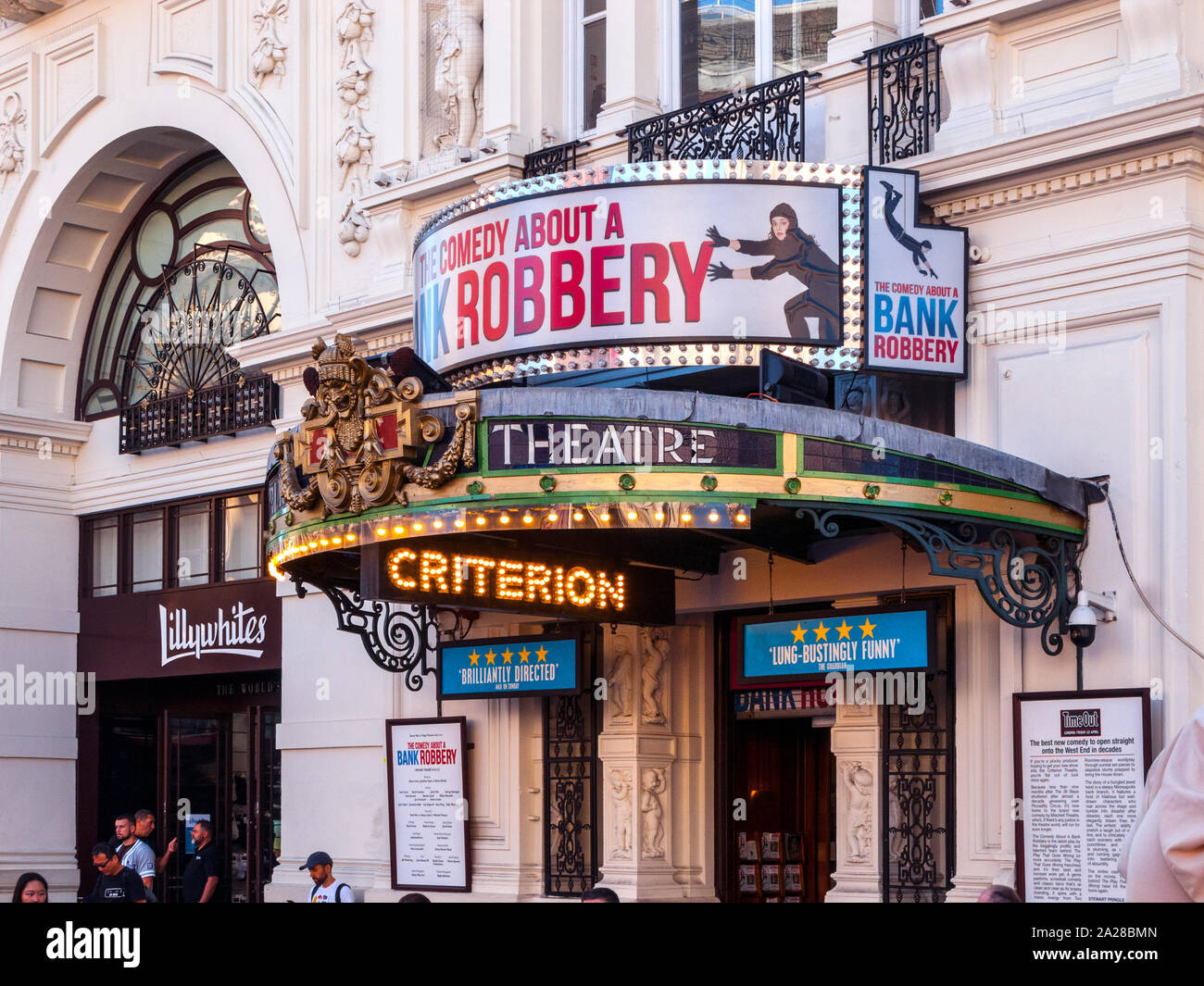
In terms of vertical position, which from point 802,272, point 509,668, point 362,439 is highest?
point 802,272

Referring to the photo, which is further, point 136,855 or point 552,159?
point 136,855

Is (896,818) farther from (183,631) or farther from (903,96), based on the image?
(183,631)

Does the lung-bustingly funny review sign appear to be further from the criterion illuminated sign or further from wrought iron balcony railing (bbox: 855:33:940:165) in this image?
the criterion illuminated sign

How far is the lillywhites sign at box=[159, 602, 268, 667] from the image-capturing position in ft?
57.3

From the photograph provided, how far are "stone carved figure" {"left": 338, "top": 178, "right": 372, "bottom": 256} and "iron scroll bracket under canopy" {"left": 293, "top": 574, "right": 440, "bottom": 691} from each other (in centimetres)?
342

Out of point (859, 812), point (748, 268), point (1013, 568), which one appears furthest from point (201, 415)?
point (1013, 568)

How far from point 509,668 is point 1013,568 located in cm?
485

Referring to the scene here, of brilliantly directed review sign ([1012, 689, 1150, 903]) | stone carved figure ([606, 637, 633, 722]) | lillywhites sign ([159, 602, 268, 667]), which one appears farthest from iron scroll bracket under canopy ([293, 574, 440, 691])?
brilliantly directed review sign ([1012, 689, 1150, 903])

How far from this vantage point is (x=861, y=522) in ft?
36.7

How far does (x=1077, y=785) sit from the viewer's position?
10156 millimetres

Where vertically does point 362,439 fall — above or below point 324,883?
above

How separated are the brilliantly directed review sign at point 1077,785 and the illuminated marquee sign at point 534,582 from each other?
3.27 m

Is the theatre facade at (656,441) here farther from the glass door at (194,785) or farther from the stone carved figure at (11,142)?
the stone carved figure at (11,142)

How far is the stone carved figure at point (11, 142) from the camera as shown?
66.3 ft
